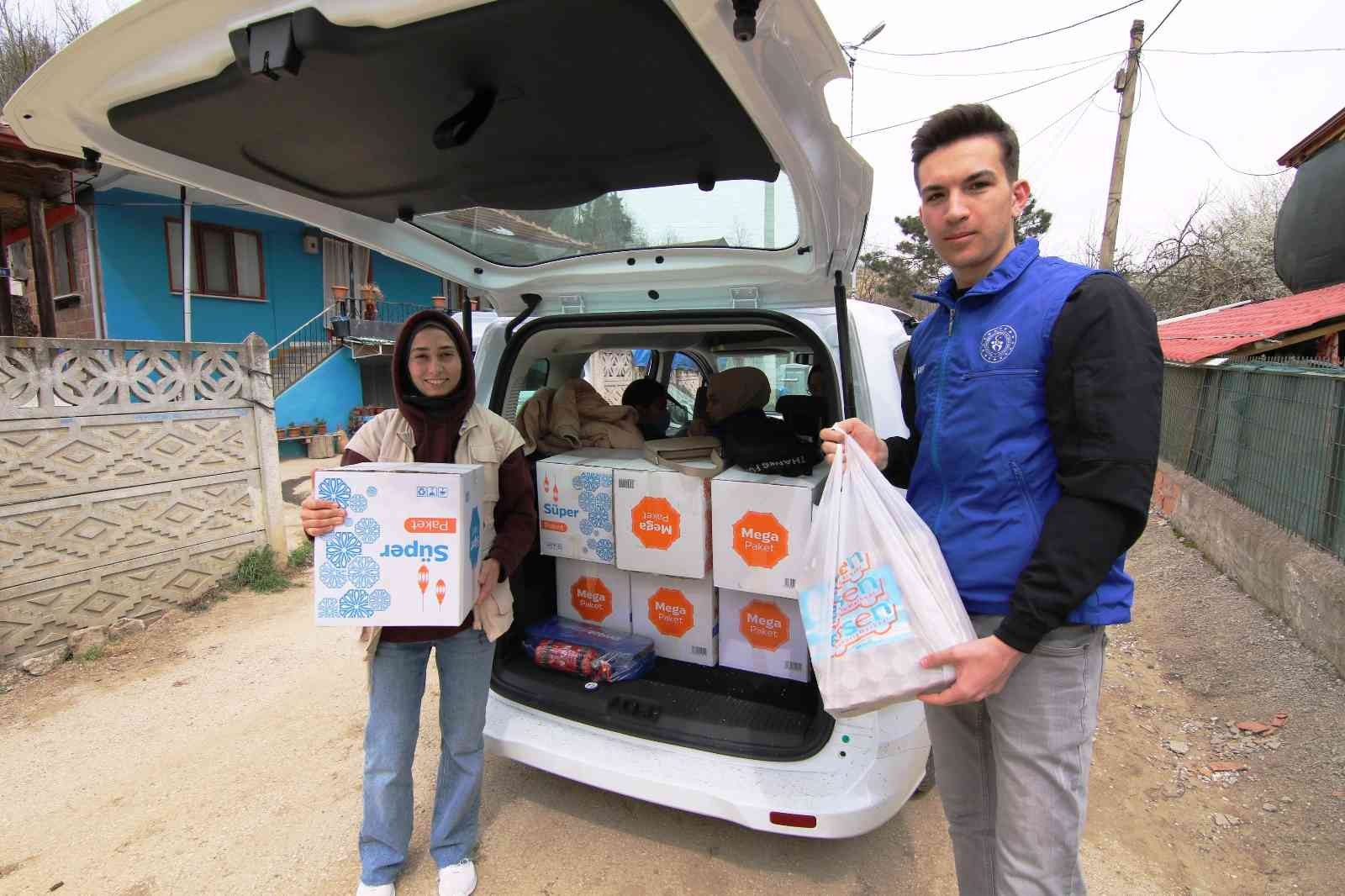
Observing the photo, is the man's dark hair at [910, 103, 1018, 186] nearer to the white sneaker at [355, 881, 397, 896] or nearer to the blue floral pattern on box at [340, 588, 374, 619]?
the blue floral pattern on box at [340, 588, 374, 619]

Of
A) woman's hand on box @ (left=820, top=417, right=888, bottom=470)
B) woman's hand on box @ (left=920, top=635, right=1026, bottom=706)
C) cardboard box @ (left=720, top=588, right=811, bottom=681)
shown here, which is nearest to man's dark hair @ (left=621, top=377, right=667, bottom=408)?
cardboard box @ (left=720, top=588, right=811, bottom=681)

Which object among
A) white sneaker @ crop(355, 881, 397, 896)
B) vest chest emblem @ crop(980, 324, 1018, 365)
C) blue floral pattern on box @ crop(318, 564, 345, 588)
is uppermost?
vest chest emblem @ crop(980, 324, 1018, 365)

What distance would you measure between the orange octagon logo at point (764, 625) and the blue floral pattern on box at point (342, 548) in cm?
134

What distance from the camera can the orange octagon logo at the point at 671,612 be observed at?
2555 millimetres

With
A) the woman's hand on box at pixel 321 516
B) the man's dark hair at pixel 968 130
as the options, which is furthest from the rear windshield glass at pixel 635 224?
the woman's hand on box at pixel 321 516

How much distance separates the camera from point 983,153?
46.9 inches

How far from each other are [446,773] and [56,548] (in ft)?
9.53

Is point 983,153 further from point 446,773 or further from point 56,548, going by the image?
point 56,548

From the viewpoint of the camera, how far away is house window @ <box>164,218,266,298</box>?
32.4 ft

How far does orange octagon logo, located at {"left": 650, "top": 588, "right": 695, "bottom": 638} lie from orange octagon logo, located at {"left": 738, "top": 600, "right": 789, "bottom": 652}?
8.0 inches

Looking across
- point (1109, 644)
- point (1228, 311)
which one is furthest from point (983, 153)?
point (1228, 311)

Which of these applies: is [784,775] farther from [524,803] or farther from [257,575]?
[257,575]

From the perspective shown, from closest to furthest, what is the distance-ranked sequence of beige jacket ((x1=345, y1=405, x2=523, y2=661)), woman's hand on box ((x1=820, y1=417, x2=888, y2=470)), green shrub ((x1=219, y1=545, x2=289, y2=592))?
woman's hand on box ((x1=820, y1=417, x2=888, y2=470))
beige jacket ((x1=345, y1=405, x2=523, y2=661))
green shrub ((x1=219, y1=545, x2=289, y2=592))

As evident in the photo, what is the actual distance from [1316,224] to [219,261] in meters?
16.7
